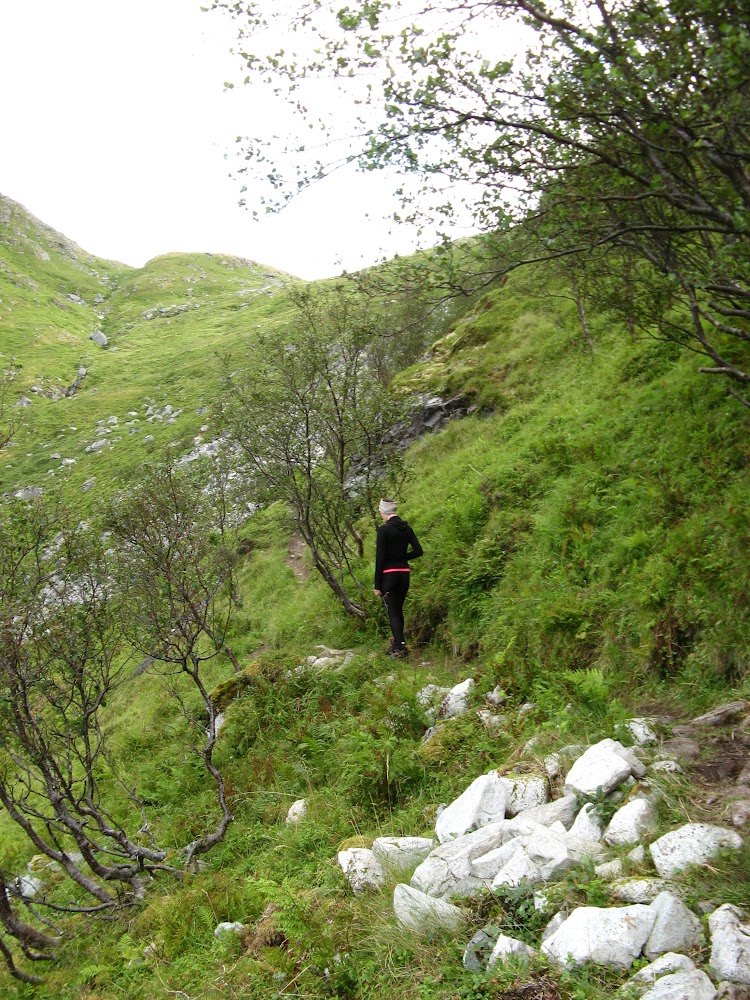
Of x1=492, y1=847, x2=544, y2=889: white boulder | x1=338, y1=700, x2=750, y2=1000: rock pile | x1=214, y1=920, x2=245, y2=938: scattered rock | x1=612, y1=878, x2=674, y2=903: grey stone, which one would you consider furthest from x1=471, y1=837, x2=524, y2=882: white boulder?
x1=214, y1=920, x2=245, y2=938: scattered rock

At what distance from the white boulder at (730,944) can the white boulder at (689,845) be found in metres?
0.45

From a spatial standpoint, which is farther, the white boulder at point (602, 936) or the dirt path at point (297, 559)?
the dirt path at point (297, 559)

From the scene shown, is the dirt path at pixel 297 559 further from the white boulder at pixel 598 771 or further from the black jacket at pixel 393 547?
the white boulder at pixel 598 771

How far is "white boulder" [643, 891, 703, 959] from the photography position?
3512 millimetres

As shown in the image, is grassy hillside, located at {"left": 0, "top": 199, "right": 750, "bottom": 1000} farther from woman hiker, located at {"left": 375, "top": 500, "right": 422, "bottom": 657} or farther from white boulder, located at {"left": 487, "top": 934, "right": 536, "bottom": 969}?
woman hiker, located at {"left": 375, "top": 500, "right": 422, "bottom": 657}

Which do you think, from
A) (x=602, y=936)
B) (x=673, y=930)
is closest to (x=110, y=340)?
(x=602, y=936)

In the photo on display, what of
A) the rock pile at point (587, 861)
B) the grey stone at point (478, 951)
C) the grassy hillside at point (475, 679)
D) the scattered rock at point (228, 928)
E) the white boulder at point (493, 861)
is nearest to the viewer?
the rock pile at point (587, 861)

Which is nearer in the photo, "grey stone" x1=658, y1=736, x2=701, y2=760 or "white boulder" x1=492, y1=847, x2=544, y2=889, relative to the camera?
"white boulder" x1=492, y1=847, x2=544, y2=889

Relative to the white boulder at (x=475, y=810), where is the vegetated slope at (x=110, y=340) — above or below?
above

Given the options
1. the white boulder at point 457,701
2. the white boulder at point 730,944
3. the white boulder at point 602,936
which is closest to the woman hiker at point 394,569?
the white boulder at point 457,701

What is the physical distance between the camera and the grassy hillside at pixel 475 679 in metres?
A: 4.91

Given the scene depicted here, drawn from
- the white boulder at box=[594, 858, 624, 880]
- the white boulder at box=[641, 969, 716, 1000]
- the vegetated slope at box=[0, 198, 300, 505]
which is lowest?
the white boulder at box=[594, 858, 624, 880]

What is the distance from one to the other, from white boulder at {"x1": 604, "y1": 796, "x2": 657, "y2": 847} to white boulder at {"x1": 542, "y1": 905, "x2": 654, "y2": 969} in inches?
30.0

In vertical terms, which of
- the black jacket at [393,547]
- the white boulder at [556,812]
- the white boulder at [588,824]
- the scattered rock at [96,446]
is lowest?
the white boulder at [556,812]
